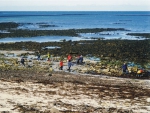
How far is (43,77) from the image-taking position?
947 inches

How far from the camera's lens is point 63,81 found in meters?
22.4

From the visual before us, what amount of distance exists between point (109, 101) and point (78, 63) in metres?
15.2

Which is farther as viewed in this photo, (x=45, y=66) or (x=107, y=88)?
(x=45, y=66)

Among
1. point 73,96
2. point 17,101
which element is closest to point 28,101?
point 17,101

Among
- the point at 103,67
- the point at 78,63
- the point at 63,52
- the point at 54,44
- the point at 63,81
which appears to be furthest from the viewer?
the point at 54,44

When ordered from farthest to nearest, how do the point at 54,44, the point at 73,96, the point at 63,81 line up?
1. the point at 54,44
2. the point at 63,81
3. the point at 73,96

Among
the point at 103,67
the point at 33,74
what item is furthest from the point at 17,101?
the point at 103,67

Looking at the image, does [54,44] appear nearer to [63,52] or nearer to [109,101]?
[63,52]

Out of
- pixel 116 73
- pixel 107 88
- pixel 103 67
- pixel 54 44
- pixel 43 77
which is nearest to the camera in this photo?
pixel 107 88

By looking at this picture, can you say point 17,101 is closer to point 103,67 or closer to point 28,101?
point 28,101

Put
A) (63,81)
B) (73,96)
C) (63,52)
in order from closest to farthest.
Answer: (73,96)
(63,81)
(63,52)

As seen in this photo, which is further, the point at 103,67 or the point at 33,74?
the point at 103,67

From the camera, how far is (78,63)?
3181cm

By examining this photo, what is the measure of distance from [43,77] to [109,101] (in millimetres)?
8761
